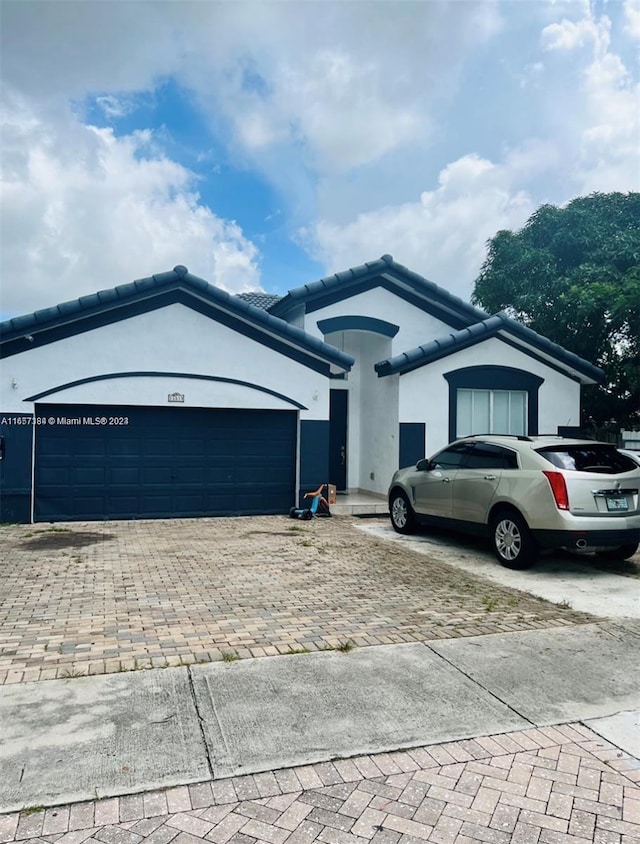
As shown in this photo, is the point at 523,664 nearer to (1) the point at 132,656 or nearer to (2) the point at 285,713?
(2) the point at 285,713

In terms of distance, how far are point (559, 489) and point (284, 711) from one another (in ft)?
16.7

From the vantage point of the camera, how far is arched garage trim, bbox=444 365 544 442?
50.1ft

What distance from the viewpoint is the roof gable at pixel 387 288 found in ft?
51.4

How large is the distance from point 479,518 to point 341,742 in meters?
5.86

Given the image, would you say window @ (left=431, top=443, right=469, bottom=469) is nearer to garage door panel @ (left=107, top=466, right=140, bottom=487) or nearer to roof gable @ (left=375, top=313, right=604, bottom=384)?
roof gable @ (left=375, top=313, right=604, bottom=384)

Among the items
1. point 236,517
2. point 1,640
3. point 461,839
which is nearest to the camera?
point 461,839

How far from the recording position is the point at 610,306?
16766mm

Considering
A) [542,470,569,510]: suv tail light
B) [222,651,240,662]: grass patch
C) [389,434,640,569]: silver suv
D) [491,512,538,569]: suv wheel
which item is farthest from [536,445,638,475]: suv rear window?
[222,651,240,662]: grass patch

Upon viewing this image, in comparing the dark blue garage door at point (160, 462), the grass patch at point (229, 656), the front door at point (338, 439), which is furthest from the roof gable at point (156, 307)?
the grass patch at point (229, 656)

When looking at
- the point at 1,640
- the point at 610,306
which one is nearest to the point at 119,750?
the point at 1,640

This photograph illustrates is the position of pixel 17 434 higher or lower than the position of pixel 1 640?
higher

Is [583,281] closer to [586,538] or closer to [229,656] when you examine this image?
A: [586,538]

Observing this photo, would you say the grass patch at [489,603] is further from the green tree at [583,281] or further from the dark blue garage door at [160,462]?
the green tree at [583,281]

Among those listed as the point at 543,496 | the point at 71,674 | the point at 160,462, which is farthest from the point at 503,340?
the point at 71,674
